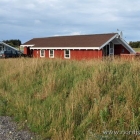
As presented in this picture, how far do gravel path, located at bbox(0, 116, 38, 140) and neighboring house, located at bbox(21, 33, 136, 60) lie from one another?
23198mm

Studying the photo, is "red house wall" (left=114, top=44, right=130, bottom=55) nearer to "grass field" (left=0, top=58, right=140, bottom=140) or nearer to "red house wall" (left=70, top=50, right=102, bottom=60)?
"red house wall" (left=70, top=50, right=102, bottom=60)

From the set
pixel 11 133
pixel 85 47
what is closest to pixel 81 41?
pixel 85 47

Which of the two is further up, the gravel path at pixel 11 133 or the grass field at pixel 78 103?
the grass field at pixel 78 103

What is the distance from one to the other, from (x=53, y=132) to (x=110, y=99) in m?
1.55

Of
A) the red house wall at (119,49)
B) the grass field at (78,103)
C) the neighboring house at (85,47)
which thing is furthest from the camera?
the red house wall at (119,49)

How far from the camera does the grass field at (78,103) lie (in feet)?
15.7

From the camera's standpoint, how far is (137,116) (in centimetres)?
472

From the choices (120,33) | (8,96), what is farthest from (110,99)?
(120,33)

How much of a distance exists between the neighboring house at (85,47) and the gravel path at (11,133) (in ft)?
76.1

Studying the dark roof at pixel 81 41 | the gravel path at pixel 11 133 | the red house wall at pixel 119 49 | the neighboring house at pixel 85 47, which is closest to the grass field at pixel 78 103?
the gravel path at pixel 11 133

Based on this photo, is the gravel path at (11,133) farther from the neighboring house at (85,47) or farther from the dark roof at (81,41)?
the dark roof at (81,41)

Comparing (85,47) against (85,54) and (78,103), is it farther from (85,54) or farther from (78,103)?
(78,103)

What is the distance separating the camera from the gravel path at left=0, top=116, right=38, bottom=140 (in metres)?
5.00

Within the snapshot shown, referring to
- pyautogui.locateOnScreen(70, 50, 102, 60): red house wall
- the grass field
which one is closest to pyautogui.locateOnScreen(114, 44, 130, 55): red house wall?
pyautogui.locateOnScreen(70, 50, 102, 60): red house wall
